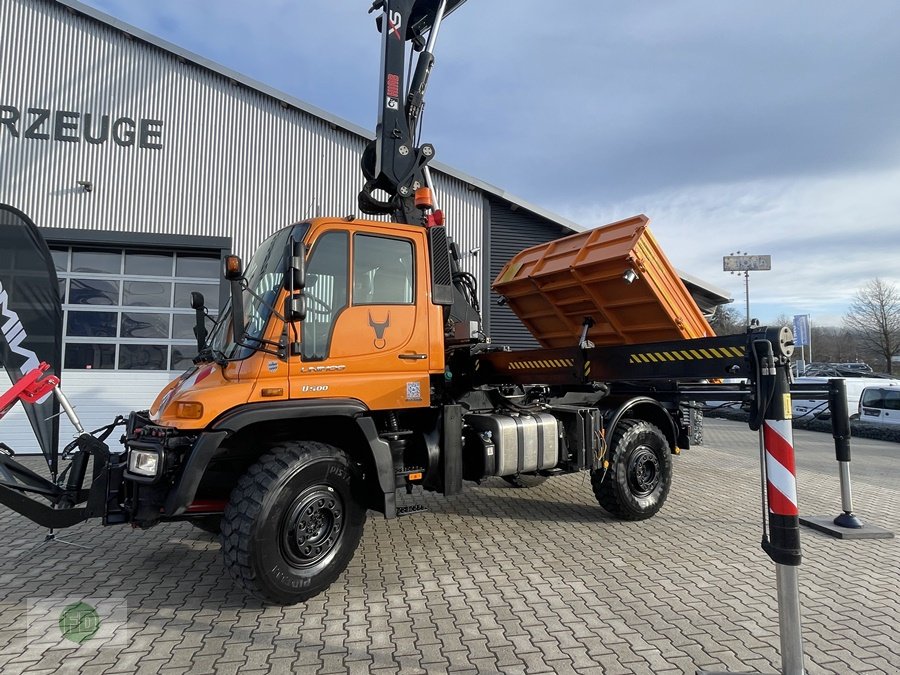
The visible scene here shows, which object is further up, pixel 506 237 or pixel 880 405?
pixel 506 237

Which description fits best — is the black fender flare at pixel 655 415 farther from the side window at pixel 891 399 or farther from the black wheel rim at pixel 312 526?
the side window at pixel 891 399

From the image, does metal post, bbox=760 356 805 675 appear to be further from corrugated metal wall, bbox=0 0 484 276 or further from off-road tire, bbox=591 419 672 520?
corrugated metal wall, bbox=0 0 484 276

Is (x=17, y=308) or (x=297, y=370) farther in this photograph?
(x=17, y=308)

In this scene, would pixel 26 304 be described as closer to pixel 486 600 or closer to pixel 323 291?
pixel 323 291

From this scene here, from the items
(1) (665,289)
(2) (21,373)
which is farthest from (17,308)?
(1) (665,289)

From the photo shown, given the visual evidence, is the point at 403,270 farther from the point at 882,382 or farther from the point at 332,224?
the point at 882,382

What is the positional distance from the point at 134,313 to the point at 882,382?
Result: 62.1 ft

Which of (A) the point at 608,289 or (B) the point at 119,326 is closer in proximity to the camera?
(A) the point at 608,289

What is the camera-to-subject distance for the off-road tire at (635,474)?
5562 millimetres

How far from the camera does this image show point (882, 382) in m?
15.5

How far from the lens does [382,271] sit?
4.43m

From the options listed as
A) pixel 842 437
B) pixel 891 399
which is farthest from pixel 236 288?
pixel 891 399

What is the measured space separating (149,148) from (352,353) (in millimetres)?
8468

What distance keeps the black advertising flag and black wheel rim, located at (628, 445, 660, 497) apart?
6.10 meters
